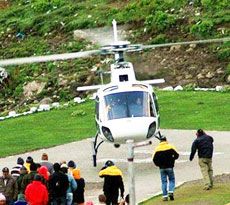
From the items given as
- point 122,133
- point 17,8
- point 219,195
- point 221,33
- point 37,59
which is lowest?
point 219,195

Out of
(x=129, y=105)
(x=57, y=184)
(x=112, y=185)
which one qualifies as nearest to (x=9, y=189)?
(x=57, y=184)

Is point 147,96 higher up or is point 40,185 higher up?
point 147,96

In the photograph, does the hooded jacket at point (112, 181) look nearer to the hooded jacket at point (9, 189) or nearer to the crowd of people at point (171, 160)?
the crowd of people at point (171, 160)

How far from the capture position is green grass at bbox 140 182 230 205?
2453cm

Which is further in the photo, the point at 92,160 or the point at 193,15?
the point at 193,15

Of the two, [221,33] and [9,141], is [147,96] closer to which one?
[9,141]

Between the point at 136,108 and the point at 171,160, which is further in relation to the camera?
the point at 136,108

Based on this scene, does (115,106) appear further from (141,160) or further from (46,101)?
(46,101)

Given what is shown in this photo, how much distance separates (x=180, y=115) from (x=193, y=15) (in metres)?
13.1

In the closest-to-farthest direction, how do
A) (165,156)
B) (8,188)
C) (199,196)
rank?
(8,188), (165,156), (199,196)

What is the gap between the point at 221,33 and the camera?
49.0m

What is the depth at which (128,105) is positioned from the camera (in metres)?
29.2

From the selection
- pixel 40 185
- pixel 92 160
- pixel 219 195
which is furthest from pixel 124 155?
pixel 40 185

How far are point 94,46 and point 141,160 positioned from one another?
1964 centimetres
